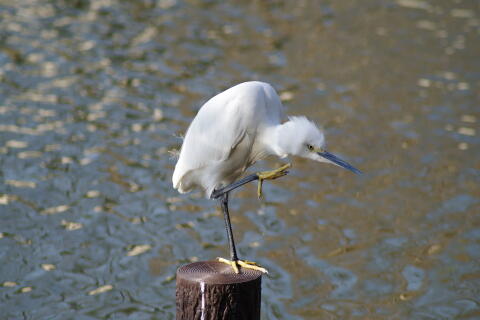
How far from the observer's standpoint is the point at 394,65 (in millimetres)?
11328

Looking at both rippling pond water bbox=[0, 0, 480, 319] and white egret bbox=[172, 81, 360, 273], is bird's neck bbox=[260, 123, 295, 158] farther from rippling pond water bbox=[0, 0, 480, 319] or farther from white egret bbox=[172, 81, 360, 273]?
rippling pond water bbox=[0, 0, 480, 319]

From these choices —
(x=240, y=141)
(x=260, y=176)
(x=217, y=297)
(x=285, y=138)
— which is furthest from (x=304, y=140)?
(x=217, y=297)

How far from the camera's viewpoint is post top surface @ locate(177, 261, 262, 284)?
364 cm

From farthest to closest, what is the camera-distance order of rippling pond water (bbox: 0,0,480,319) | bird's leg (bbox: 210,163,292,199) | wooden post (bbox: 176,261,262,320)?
rippling pond water (bbox: 0,0,480,319) → bird's leg (bbox: 210,163,292,199) → wooden post (bbox: 176,261,262,320)

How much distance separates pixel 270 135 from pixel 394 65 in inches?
313

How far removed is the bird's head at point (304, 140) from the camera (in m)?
3.64

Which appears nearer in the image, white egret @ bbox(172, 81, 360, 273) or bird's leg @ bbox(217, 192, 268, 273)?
white egret @ bbox(172, 81, 360, 273)

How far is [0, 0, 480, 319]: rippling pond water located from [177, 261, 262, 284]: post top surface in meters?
1.98

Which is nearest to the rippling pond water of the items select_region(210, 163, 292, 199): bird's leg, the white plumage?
the white plumage

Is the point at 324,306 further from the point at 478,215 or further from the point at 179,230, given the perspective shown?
the point at 478,215

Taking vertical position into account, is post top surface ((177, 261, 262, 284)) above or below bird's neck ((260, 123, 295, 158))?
below

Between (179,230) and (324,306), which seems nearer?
(324,306)

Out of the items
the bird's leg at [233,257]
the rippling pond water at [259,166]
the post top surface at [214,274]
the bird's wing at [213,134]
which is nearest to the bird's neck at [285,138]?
the bird's wing at [213,134]

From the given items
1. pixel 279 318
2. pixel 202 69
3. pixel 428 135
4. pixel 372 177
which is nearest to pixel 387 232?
pixel 372 177
